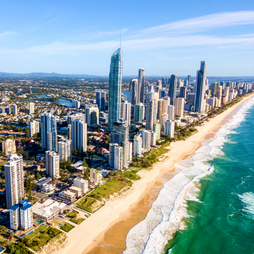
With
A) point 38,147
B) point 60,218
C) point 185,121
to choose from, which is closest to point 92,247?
point 60,218

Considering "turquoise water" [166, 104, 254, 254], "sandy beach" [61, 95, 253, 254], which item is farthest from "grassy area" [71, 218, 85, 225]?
"turquoise water" [166, 104, 254, 254]

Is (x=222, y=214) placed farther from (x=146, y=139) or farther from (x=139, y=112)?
(x=139, y=112)

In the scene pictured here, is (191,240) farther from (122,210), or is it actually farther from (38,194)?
(38,194)

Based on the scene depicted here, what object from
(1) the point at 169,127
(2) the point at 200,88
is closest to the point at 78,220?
(1) the point at 169,127

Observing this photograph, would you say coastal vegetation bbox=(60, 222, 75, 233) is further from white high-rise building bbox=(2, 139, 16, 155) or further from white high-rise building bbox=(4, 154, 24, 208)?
white high-rise building bbox=(2, 139, 16, 155)

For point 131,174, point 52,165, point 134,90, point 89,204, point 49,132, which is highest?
point 134,90

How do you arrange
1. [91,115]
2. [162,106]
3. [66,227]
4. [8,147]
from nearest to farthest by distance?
1. [66,227]
2. [8,147]
3. [91,115]
4. [162,106]
